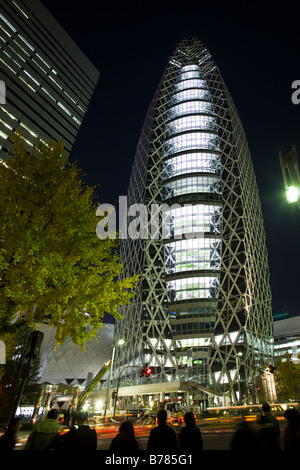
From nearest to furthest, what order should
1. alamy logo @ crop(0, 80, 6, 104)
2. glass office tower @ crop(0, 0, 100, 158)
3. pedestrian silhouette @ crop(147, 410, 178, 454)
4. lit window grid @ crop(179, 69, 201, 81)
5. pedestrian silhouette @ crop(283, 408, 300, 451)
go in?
pedestrian silhouette @ crop(147, 410, 178, 454) < pedestrian silhouette @ crop(283, 408, 300, 451) < alamy logo @ crop(0, 80, 6, 104) < glass office tower @ crop(0, 0, 100, 158) < lit window grid @ crop(179, 69, 201, 81)

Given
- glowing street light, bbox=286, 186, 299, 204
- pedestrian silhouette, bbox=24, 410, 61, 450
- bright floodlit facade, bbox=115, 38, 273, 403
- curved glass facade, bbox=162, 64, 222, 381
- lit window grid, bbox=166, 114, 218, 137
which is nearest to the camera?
pedestrian silhouette, bbox=24, 410, 61, 450

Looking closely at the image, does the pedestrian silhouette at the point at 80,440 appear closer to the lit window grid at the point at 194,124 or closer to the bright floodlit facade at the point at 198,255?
the bright floodlit facade at the point at 198,255

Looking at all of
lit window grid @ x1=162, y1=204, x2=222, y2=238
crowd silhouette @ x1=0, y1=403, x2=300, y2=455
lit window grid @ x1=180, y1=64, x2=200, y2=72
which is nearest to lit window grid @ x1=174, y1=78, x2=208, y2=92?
lit window grid @ x1=180, y1=64, x2=200, y2=72

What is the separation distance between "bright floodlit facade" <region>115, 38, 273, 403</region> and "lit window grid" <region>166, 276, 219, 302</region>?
0.25 metres

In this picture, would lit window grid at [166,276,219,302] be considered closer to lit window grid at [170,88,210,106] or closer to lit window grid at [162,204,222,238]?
lit window grid at [162,204,222,238]

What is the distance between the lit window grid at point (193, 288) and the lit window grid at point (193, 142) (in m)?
36.9

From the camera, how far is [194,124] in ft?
286

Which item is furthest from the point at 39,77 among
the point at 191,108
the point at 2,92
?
the point at 191,108

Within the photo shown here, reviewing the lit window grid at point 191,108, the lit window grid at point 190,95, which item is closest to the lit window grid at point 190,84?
the lit window grid at point 190,95

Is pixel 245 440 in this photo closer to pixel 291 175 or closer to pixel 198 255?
pixel 291 175

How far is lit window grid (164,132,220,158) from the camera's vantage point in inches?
3300
